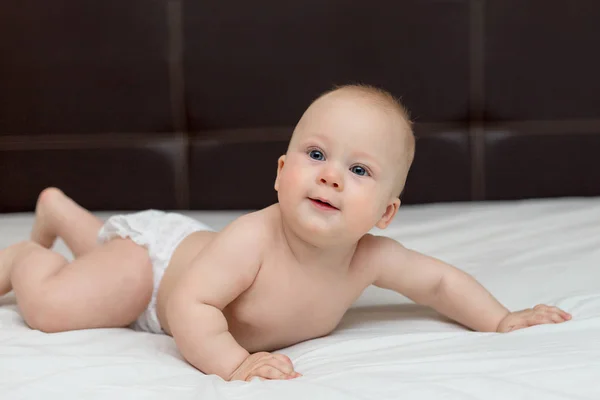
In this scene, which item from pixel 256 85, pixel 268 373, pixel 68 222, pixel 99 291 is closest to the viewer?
pixel 268 373

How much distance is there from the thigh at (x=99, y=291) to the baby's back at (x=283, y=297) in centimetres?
16

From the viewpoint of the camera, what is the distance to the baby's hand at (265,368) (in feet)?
2.74

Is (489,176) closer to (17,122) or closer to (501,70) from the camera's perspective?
(501,70)

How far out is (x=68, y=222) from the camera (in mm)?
1257

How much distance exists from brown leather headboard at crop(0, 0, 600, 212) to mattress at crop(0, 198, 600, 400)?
1.58ft

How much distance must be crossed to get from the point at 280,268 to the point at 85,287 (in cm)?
28

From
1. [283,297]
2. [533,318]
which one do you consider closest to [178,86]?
[283,297]

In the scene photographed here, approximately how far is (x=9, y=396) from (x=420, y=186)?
1209mm

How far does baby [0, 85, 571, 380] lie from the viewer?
2.93 feet

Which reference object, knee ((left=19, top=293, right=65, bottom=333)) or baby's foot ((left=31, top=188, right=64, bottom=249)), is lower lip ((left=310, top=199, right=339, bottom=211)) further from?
baby's foot ((left=31, top=188, right=64, bottom=249))

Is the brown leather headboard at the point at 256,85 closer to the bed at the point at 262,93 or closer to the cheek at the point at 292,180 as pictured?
the bed at the point at 262,93

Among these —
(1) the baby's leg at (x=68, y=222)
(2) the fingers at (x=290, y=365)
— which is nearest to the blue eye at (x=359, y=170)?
(2) the fingers at (x=290, y=365)

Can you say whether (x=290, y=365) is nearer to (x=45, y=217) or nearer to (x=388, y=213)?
(x=388, y=213)

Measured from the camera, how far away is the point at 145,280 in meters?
1.09
